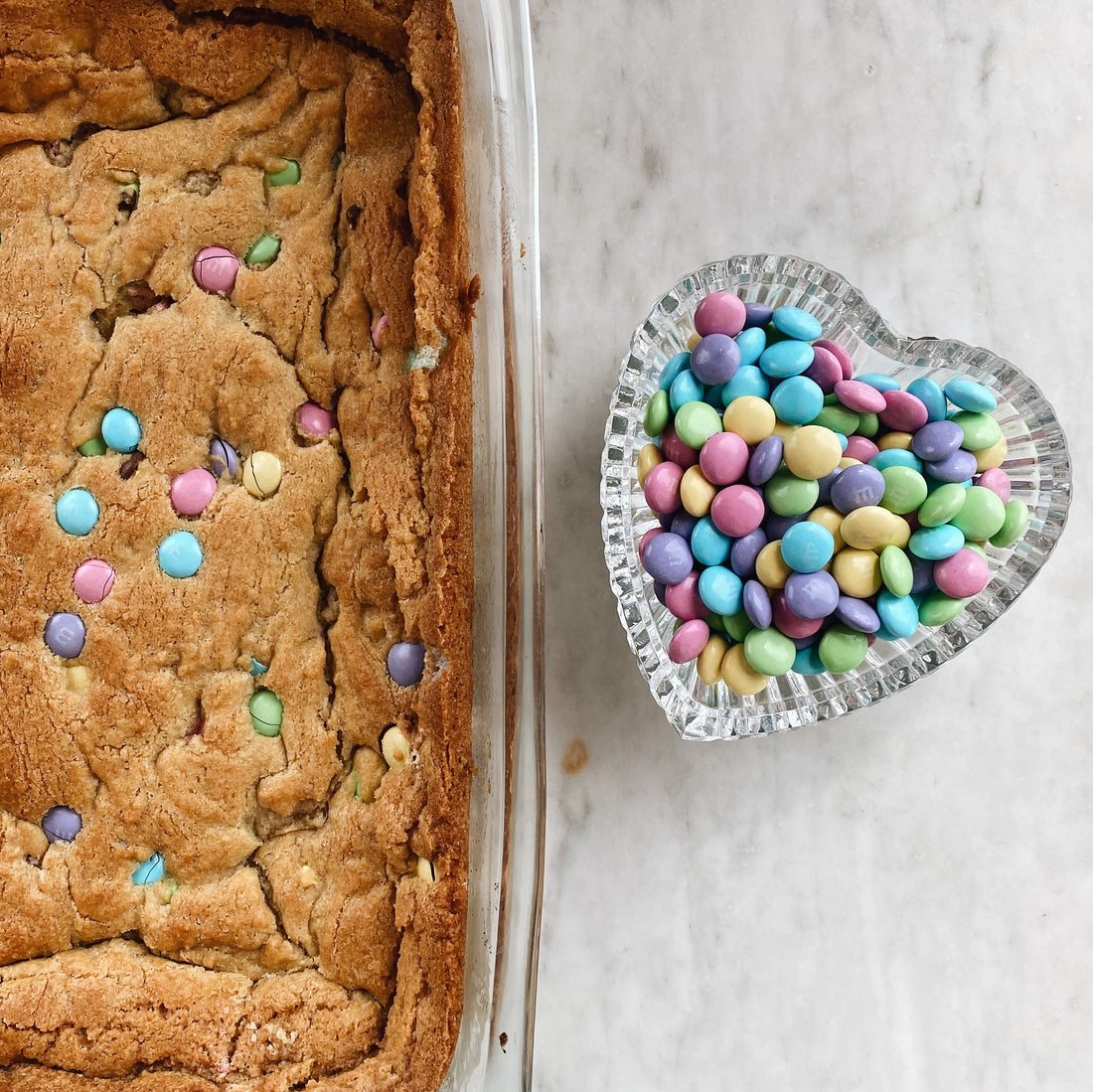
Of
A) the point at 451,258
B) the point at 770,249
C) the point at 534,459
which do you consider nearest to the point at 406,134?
A: the point at 451,258

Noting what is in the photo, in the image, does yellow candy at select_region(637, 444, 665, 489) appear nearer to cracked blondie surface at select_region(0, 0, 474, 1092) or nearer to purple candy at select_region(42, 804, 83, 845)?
cracked blondie surface at select_region(0, 0, 474, 1092)

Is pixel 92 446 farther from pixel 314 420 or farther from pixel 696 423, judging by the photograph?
pixel 696 423

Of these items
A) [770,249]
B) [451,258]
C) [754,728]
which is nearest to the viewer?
[451,258]

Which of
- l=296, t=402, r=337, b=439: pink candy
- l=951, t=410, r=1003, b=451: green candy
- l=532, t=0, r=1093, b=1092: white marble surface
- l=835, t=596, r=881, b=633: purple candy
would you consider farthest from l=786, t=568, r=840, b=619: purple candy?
l=296, t=402, r=337, b=439: pink candy

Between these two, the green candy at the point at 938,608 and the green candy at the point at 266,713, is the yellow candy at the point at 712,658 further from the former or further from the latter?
the green candy at the point at 266,713

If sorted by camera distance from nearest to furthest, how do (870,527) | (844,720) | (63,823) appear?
(870,527) < (63,823) < (844,720)

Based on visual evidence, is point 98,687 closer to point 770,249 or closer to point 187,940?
point 187,940

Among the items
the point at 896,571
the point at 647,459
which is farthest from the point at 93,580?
the point at 896,571
